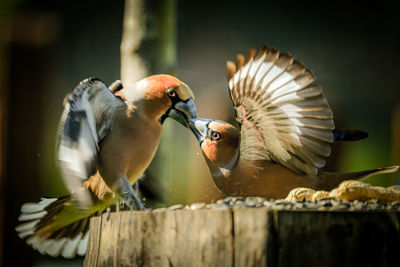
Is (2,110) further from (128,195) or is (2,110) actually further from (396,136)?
(396,136)

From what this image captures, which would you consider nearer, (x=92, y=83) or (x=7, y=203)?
(x=92, y=83)

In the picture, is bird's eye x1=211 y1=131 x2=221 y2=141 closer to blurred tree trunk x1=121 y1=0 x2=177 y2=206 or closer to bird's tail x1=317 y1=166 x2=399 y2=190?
blurred tree trunk x1=121 y1=0 x2=177 y2=206

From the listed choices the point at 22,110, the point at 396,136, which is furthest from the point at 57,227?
the point at 396,136

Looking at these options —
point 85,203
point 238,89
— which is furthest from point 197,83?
point 85,203

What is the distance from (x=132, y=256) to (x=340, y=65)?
3.89ft

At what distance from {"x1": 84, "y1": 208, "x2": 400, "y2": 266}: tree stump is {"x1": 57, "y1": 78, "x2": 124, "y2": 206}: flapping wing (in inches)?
24.5

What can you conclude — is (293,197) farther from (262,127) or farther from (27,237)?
(27,237)

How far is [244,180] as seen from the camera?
1.67 meters

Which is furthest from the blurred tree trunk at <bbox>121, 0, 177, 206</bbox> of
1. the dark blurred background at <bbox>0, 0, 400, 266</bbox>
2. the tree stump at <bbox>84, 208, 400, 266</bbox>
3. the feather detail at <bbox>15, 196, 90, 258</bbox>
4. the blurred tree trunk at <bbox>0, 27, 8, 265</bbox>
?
the tree stump at <bbox>84, 208, 400, 266</bbox>

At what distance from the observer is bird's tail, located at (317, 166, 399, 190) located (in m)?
1.67

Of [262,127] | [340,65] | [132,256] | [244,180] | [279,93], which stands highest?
[340,65]

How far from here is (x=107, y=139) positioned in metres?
1.58

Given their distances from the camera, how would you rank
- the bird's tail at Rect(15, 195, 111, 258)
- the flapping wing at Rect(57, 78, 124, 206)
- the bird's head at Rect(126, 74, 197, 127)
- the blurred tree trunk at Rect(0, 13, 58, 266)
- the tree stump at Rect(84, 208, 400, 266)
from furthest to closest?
the blurred tree trunk at Rect(0, 13, 58, 266) < the bird's tail at Rect(15, 195, 111, 258) < the bird's head at Rect(126, 74, 197, 127) < the flapping wing at Rect(57, 78, 124, 206) < the tree stump at Rect(84, 208, 400, 266)

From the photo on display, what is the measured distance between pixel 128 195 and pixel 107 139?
0.65ft
